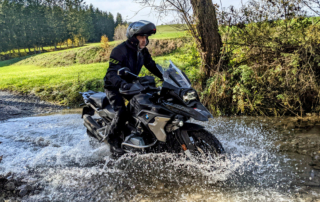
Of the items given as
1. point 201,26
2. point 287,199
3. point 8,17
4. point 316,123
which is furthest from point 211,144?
point 8,17

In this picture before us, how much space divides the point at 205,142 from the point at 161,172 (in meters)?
1.00

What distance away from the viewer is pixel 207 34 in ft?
24.8

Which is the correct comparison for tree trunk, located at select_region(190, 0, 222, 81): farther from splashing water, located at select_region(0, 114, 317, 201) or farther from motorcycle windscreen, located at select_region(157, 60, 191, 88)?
motorcycle windscreen, located at select_region(157, 60, 191, 88)

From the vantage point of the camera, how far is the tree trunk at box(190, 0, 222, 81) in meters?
7.51

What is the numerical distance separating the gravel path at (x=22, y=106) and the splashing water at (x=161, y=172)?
11.8ft

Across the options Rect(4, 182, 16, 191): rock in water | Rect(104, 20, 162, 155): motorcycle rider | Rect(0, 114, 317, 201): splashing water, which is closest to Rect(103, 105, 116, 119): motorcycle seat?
Rect(104, 20, 162, 155): motorcycle rider

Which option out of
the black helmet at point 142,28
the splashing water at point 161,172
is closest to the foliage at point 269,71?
the splashing water at point 161,172

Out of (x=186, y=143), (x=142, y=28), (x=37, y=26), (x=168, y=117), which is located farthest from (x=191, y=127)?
(x=37, y=26)

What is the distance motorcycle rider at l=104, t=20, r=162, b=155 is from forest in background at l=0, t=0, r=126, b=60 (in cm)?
6169

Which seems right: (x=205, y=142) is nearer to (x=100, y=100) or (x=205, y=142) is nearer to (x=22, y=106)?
(x=100, y=100)

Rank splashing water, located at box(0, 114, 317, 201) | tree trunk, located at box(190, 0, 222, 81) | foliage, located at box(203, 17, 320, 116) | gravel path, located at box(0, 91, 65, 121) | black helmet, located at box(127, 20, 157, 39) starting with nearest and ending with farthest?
splashing water, located at box(0, 114, 317, 201), black helmet, located at box(127, 20, 157, 39), foliage, located at box(203, 17, 320, 116), tree trunk, located at box(190, 0, 222, 81), gravel path, located at box(0, 91, 65, 121)

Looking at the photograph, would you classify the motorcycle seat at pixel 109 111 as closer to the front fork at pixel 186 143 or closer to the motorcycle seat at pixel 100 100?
the motorcycle seat at pixel 100 100

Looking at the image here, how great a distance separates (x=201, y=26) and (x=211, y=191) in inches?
216

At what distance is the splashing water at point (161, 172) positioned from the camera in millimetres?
3518
